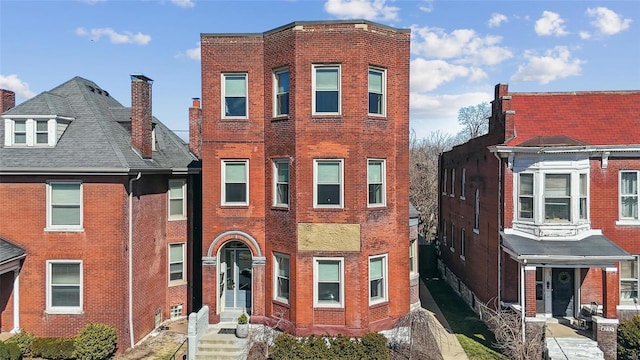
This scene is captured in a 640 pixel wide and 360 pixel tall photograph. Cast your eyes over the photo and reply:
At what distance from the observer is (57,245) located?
1509cm

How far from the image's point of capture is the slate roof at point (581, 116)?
16.8 meters

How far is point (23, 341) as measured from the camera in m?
14.3

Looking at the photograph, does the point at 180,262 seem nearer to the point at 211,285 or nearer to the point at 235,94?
the point at 211,285

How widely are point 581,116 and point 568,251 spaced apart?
20.1ft

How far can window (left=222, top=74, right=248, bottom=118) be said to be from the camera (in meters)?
16.2

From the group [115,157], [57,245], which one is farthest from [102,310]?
[115,157]

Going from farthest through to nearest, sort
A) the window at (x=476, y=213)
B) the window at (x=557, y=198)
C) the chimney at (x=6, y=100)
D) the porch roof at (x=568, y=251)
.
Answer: the window at (x=476, y=213)
the chimney at (x=6, y=100)
the window at (x=557, y=198)
the porch roof at (x=568, y=251)

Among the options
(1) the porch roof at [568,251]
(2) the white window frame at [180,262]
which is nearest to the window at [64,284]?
(2) the white window frame at [180,262]

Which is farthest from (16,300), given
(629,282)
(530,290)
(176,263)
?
(629,282)

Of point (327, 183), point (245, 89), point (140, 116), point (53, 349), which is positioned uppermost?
point (245, 89)

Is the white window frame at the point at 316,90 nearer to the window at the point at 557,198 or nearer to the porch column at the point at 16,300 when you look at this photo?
the window at the point at 557,198

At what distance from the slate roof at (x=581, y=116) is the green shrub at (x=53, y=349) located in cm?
1728

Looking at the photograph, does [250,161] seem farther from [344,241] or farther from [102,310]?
[102,310]

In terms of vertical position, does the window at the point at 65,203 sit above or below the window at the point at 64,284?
above
